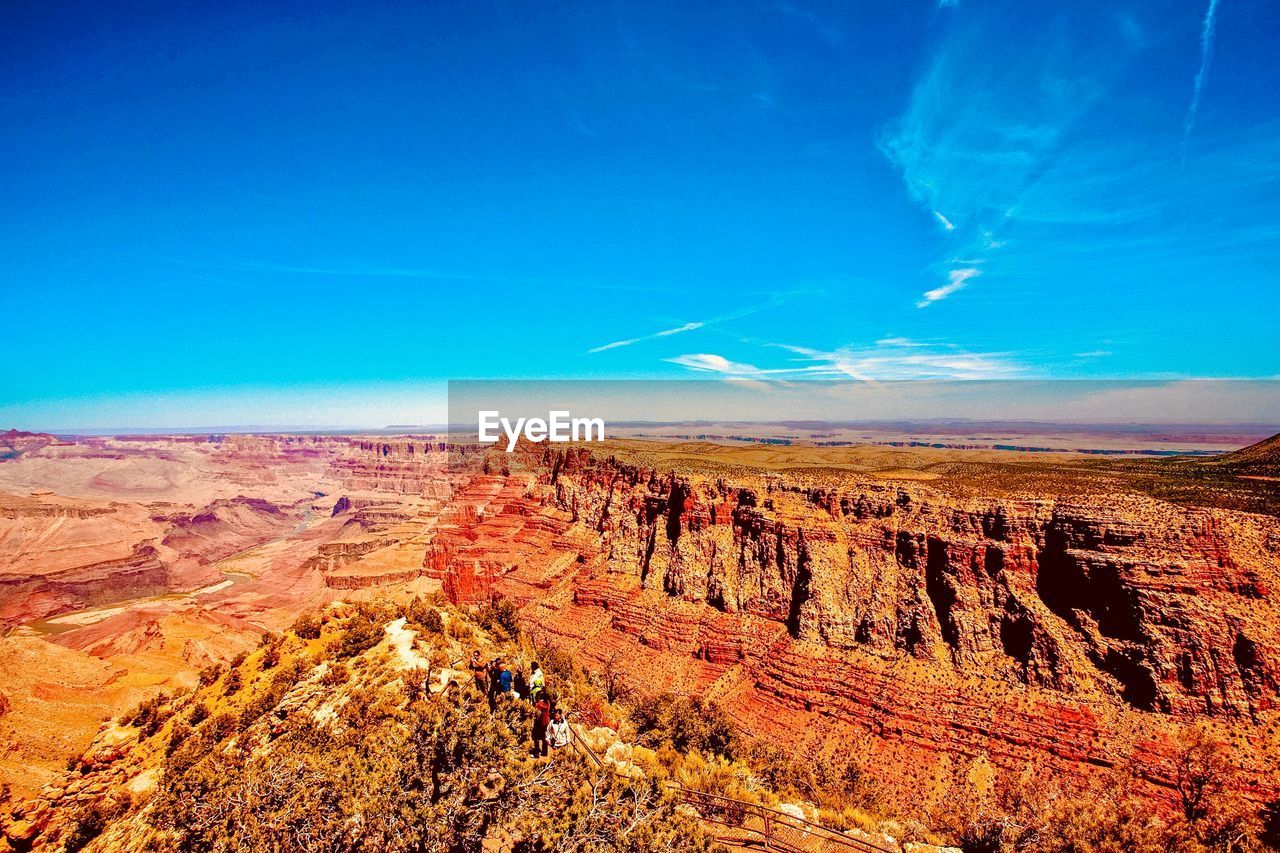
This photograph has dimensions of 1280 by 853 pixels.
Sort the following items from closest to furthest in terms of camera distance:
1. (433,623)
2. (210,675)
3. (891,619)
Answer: (210,675), (433,623), (891,619)

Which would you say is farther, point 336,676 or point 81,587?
point 81,587

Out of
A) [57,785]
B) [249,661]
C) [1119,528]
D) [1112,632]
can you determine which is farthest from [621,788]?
[1119,528]

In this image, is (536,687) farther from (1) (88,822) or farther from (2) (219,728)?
(1) (88,822)

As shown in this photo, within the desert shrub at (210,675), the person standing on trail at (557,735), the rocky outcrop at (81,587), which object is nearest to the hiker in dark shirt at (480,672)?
the person standing on trail at (557,735)

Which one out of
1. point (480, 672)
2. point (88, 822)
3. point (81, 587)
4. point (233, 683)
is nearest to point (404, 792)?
point (480, 672)

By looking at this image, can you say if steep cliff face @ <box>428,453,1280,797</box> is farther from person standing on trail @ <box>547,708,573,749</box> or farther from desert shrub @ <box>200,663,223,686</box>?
desert shrub @ <box>200,663,223,686</box>

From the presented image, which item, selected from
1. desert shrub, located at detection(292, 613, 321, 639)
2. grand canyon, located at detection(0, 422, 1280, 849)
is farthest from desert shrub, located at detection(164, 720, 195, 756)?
desert shrub, located at detection(292, 613, 321, 639)

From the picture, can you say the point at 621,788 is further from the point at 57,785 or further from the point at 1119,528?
the point at 1119,528
